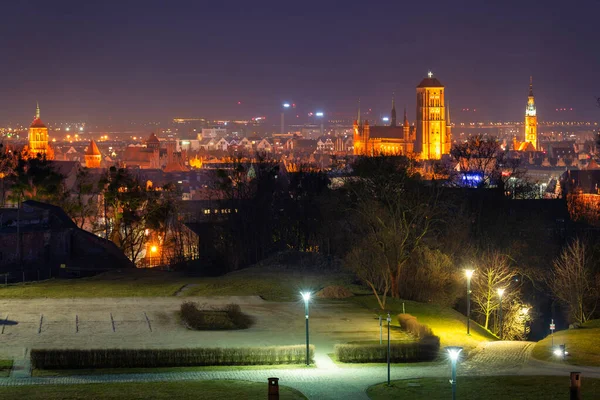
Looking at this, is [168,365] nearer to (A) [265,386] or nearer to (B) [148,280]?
(A) [265,386]

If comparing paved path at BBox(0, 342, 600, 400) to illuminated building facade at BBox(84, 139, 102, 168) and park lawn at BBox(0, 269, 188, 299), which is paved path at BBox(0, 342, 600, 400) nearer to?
park lawn at BBox(0, 269, 188, 299)

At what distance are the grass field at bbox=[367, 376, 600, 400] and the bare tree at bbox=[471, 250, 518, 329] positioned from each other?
1391 cm

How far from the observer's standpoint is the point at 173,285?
4006 centimetres

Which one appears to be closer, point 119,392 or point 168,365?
point 119,392

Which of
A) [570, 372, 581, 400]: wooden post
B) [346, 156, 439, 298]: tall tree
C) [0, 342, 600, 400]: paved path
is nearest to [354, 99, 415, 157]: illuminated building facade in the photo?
[346, 156, 439, 298]: tall tree

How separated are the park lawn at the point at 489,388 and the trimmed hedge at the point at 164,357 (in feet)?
10.9

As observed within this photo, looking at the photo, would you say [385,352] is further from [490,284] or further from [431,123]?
[431,123]

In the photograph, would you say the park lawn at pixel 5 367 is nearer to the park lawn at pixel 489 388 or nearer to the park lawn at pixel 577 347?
the park lawn at pixel 489 388

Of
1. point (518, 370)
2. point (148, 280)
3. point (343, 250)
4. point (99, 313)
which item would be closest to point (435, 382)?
point (518, 370)

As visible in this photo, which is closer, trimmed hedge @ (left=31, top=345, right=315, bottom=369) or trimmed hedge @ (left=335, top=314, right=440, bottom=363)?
trimmed hedge @ (left=31, top=345, right=315, bottom=369)

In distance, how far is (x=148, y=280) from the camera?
1640 inches

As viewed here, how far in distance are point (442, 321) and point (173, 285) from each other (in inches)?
450

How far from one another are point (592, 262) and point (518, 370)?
19.4 metres

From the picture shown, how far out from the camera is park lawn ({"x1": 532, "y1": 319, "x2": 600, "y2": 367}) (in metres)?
27.7
